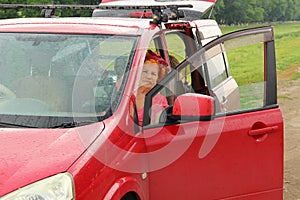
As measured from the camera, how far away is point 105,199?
119 inches

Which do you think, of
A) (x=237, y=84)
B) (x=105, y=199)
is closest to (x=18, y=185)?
(x=105, y=199)

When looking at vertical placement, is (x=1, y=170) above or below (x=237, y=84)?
→ above

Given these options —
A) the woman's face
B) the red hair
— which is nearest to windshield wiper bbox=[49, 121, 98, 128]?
the woman's face

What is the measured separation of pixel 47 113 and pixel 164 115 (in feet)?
2.25

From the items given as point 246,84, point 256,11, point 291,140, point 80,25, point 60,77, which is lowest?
point 256,11

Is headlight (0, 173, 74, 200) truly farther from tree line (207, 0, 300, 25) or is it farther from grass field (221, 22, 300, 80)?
tree line (207, 0, 300, 25)

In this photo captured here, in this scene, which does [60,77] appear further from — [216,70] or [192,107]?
[216,70]

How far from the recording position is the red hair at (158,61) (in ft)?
13.2

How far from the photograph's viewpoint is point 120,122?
132 inches

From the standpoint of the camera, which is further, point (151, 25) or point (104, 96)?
point (151, 25)

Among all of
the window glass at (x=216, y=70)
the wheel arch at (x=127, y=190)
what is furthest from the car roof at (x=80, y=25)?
the window glass at (x=216, y=70)

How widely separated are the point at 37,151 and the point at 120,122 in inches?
22.3

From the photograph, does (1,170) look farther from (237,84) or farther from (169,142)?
(237,84)

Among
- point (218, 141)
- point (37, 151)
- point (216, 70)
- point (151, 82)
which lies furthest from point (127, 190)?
point (216, 70)
